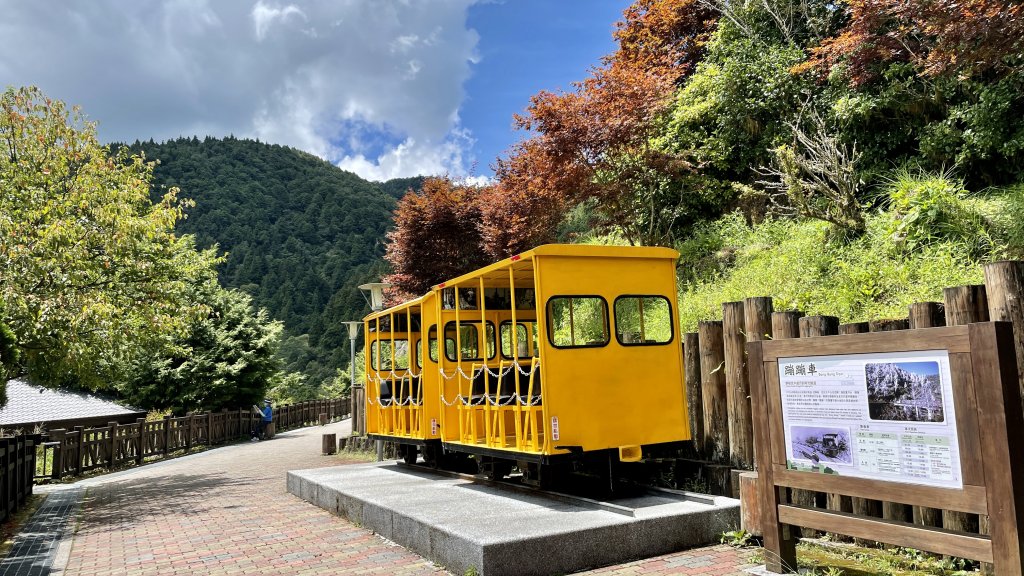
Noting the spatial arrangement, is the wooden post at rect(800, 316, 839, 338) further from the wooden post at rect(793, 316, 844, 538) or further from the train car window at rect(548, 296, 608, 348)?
the train car window at rect(548, 296, 608, 348)

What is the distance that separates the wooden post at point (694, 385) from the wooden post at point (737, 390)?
69 cm

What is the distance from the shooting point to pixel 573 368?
728cm

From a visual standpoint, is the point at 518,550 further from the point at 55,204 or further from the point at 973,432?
the point at 55,204

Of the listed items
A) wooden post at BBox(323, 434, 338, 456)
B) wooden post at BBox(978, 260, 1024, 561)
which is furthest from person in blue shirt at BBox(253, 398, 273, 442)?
wooden post at BBox(978, 260, 1024, 561)

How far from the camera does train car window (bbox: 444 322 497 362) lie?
1021 cm

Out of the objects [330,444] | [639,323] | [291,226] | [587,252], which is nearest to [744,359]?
[639,323]

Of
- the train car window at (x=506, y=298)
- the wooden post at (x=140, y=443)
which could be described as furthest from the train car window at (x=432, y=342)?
the wooden post at (x=140, y=443)

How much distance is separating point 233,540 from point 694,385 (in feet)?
18.3

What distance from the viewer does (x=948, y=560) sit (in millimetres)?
5082

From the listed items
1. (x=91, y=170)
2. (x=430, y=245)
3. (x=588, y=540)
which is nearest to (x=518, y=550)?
(x=588, y=540)

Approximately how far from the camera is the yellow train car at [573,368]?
7219mm

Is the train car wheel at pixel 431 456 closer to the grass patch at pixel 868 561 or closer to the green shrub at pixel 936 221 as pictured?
the grass patch at pixel 868 561

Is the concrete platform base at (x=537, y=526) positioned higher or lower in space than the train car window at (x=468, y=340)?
lower

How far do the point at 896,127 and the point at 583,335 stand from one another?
26.6 feet
